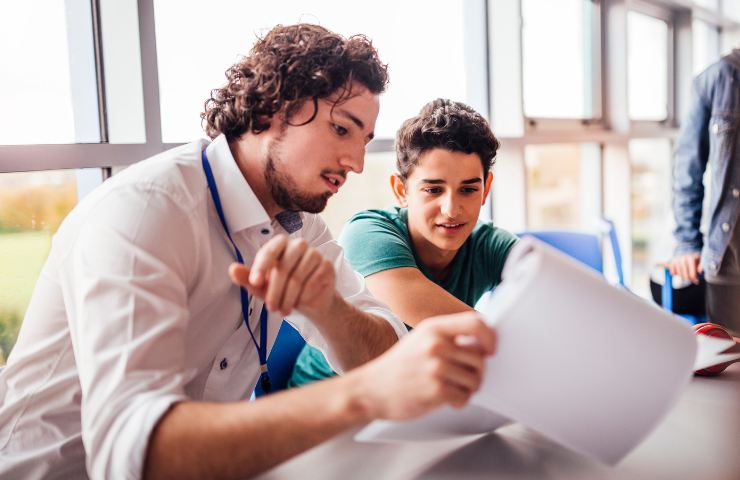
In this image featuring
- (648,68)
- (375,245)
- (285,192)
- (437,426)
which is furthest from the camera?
(648,68)

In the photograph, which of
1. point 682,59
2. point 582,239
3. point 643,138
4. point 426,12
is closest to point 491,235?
point 582,239

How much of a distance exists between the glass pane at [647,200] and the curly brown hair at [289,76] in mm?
3682

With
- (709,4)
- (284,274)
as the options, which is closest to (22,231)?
(284,274)

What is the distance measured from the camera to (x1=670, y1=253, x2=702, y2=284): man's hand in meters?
2.61

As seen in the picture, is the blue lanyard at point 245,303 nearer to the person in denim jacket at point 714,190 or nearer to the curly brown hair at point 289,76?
the curly brown hair at point 289,76

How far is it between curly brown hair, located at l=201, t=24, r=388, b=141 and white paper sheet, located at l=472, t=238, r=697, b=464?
67 cm

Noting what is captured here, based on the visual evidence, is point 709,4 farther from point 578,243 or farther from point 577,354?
point 577,354

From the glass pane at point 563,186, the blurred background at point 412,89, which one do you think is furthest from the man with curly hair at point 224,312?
the glass pane at point 563,186

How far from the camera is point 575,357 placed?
0.71 meters

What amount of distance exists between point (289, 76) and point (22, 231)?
2.74ft

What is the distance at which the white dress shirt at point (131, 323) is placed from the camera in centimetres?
82

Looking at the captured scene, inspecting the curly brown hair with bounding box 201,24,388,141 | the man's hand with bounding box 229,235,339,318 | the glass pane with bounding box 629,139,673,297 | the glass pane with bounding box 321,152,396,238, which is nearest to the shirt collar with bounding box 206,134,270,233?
the curly brown hair with bounding box 201,24,388,141

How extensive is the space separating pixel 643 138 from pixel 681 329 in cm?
415

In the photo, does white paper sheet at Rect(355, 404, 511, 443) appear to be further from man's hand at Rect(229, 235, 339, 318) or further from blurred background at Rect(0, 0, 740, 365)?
blurred background at Rect(0, 0, 740, 365)
